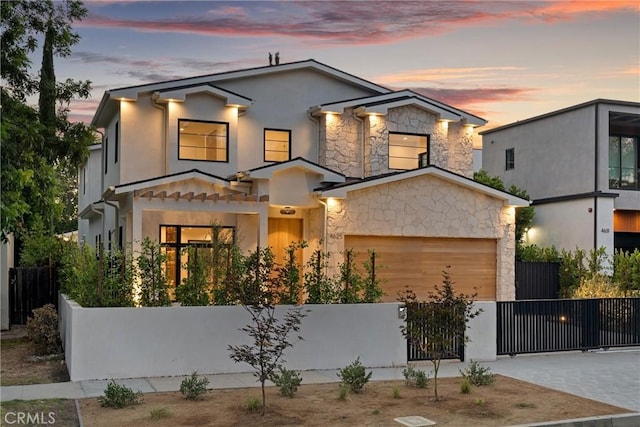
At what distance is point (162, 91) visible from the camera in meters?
20.6

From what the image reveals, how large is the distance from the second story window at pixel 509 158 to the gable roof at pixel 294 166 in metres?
14.0

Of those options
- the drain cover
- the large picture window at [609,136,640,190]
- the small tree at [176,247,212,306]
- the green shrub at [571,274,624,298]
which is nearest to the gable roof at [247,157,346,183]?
the small tree at [176,247,212,306]

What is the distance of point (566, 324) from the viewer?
15.9 m

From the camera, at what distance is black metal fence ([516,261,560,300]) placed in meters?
24.3

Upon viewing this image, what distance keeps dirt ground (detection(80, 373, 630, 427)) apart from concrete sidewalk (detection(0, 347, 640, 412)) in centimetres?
59

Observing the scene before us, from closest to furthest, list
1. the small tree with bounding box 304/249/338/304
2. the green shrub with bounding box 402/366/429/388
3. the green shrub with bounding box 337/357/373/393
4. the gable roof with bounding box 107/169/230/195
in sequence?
1. the green shrub with bounding box 337/357/373/393
2. the green shrub with bounding box 402/366/429/388
3. the small tree with bounding box 304/249/338/304
4. the gable roof with bounding box 107/169/230/195

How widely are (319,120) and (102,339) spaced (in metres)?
12.5

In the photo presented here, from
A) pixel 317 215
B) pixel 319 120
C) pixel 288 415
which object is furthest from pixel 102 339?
pixel 319 120

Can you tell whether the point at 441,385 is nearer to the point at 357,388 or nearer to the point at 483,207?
the point at 357,388

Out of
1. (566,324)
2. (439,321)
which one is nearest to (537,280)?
(566,324)

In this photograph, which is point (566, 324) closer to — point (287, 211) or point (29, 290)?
point (287, 211)

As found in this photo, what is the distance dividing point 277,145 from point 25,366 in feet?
37.6

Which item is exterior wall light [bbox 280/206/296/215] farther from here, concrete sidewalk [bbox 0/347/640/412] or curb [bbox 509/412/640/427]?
curb [bbox 509/412/640/427]

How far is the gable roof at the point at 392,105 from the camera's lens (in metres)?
22.2
